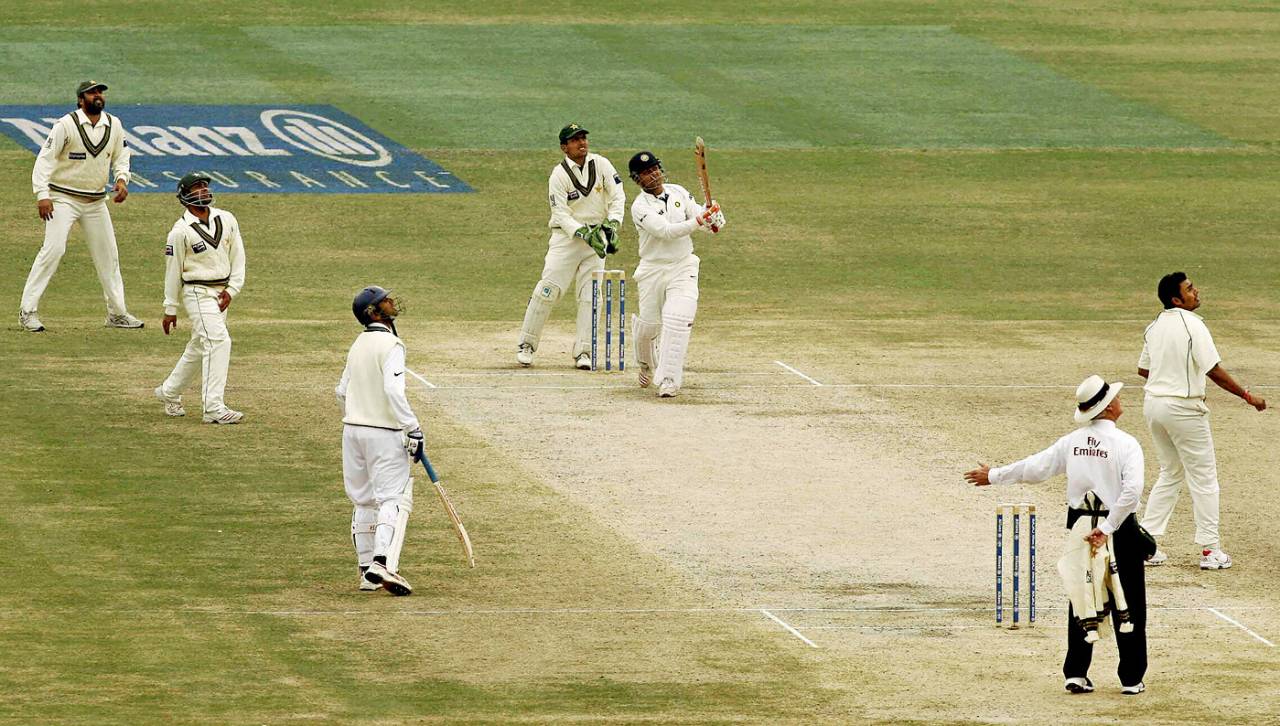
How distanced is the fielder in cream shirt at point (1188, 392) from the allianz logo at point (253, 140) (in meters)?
18.9

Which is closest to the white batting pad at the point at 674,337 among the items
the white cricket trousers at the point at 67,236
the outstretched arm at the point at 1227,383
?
the white cricket trousers at the point at 67,236

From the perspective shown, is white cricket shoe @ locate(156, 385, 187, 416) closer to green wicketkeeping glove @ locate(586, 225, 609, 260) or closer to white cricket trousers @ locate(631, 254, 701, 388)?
white cricket trousers @ locate(631, 254, 701, 388)

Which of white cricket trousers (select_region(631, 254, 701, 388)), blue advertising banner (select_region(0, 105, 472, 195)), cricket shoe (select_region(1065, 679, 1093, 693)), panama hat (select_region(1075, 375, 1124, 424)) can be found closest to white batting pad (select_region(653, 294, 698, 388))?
white cricket trousers (select_region(631, 254, 701, 388))

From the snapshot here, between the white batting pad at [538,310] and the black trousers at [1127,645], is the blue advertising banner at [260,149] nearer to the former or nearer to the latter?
the white batting pad at [538,310]

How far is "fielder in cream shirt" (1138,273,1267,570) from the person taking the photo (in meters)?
15.7

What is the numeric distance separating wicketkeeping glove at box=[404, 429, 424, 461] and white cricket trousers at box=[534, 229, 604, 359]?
825cm

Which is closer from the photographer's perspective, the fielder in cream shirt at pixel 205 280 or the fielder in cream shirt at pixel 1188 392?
the fielder in cream shirt at pixel 1188 392

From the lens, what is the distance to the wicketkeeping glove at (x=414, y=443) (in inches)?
560

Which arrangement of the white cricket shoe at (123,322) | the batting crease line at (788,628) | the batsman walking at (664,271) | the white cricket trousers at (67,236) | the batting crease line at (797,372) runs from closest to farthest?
the batting crease line at (788,628)
the batsman walking at (664,271)
the batting crease line at (797,372)
the white cricket trousers at (67,236)
the white cricket shoe at (123,322)

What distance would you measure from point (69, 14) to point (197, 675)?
98.1 ft

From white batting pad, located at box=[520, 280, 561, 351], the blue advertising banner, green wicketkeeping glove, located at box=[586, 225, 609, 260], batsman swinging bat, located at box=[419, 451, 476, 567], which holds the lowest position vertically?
batsman swinging bat, located at box=[419, 451, 476, 567]

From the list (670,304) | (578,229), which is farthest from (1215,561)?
(578,229)

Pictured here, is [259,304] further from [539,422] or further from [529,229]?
[539,422]

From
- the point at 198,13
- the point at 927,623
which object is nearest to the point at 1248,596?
the point at 927,623
